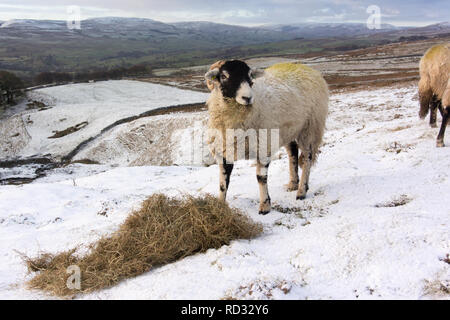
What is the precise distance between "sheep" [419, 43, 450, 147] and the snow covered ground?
1.04m

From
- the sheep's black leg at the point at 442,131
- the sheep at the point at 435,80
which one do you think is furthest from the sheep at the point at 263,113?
the sheep at the point at 435,80

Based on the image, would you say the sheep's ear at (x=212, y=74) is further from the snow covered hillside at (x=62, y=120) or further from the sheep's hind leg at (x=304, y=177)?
the snow covered hillside at (x=62, y=120)

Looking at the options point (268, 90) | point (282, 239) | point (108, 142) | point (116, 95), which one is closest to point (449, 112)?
point (268, 90)

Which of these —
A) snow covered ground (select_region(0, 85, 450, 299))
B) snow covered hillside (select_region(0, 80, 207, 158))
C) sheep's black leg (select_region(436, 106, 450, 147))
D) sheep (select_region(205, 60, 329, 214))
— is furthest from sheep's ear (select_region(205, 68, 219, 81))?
snow covered hillside (select_region(0, 80, 207, 158))

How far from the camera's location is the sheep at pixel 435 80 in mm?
10789

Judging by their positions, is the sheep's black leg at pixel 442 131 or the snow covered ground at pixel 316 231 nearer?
the snow covered ground at pixel 316 231

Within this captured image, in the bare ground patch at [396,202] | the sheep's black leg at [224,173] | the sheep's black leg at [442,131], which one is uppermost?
the sheep's black leg at [442,131]

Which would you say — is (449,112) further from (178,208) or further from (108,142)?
(108,142)

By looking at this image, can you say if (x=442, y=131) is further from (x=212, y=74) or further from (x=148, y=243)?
(x=148, y=243)

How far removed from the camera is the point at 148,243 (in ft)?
18.4

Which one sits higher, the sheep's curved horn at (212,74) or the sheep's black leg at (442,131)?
the sheep's curved horn at (212,74)

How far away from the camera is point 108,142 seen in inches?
1352

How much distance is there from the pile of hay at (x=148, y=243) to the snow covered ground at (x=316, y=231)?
0.80 ft
